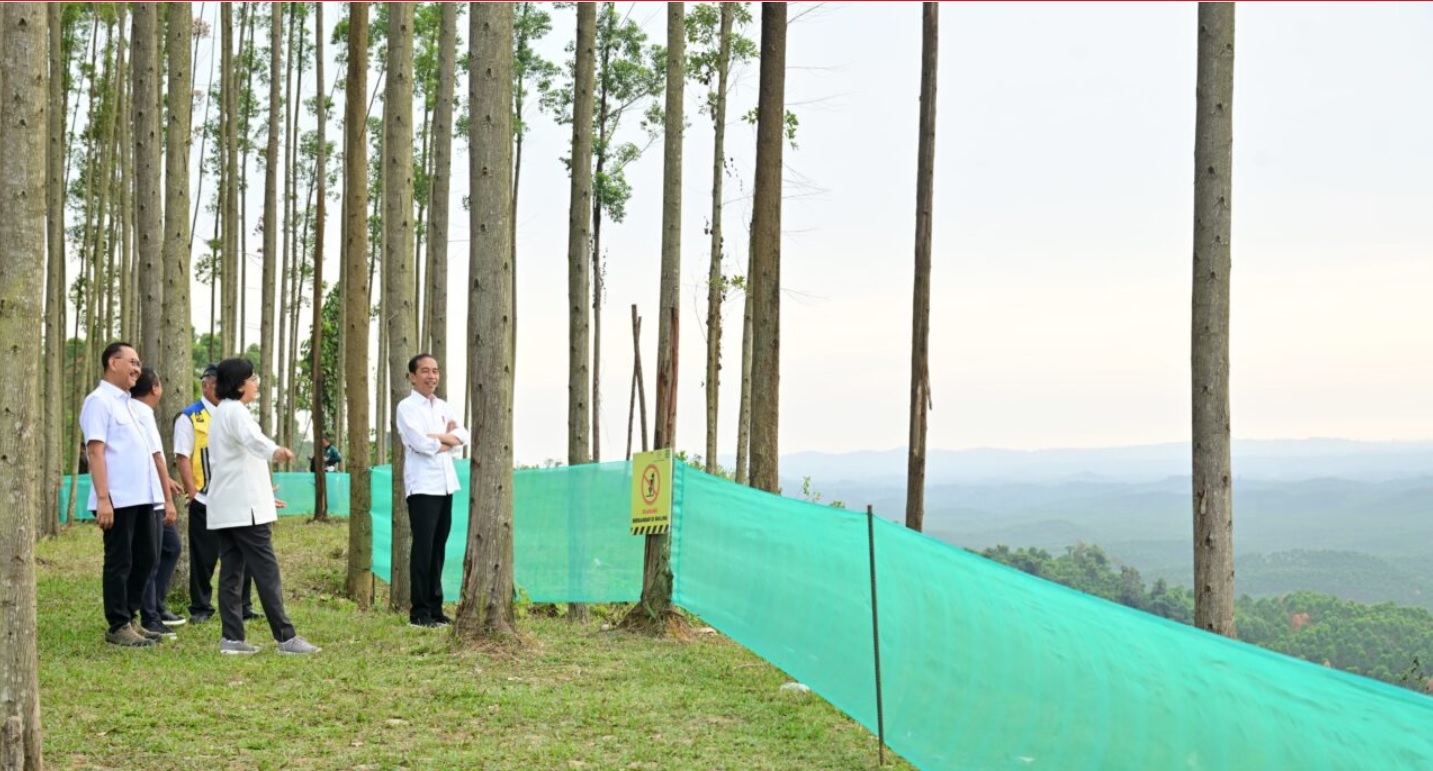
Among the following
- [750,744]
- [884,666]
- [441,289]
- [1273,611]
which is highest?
[441,289]

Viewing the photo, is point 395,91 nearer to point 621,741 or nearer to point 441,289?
point 441,289

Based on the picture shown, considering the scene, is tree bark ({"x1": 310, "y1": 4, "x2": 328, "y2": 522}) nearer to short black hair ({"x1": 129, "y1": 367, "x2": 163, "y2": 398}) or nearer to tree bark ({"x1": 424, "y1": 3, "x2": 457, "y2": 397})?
tree bark ({"x1": 424, "y1": 3, "x2": 457, "y2": 397})

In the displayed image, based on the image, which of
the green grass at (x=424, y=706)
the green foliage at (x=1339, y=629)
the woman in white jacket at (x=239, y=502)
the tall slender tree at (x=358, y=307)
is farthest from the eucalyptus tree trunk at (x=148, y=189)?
the green foliage at (x=1339, y=629)

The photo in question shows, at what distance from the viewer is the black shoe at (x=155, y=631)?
30.6 ft

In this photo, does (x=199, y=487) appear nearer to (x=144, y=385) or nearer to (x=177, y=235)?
(x=144, y=385)

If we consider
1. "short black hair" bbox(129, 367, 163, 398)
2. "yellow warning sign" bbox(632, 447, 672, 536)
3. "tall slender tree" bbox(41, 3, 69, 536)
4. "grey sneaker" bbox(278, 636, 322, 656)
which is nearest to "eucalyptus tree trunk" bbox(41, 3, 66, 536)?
"tall slender tree" bbox(41, 3, 69, 536)

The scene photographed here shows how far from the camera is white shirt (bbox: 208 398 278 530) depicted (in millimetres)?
8523

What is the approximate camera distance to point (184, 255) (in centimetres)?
1106

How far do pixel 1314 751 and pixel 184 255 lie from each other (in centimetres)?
930

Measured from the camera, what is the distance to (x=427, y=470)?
10016mm

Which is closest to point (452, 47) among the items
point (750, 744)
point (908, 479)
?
point (908, 479)

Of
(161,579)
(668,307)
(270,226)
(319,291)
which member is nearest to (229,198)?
(270,226)

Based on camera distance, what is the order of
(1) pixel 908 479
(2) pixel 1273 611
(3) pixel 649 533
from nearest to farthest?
(3) pixel 649 533
(1) pixel 908 479
(2) pixel 1273 611

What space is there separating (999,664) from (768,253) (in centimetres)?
653
